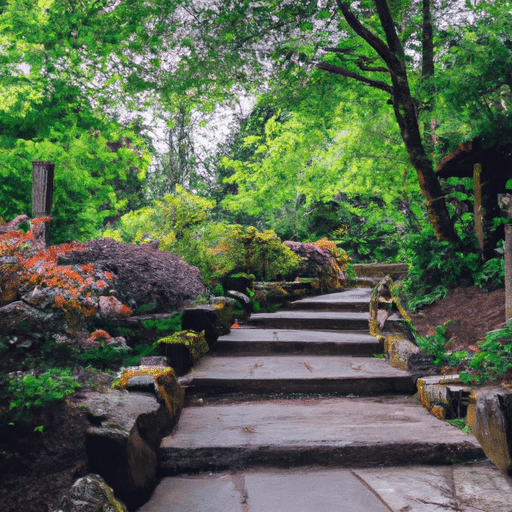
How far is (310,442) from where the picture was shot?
2613 millimetres

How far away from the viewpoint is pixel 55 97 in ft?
24.4

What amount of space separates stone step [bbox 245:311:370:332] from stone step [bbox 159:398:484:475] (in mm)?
2885

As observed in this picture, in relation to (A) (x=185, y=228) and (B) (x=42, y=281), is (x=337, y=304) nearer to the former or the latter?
(A) (x=185, y=228)

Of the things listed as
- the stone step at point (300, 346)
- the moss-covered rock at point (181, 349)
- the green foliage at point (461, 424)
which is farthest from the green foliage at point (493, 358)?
the moss-covered rock at point (181, 349)

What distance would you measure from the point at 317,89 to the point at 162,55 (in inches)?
98.0

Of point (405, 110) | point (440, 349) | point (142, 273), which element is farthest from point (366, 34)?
point (142, 273)

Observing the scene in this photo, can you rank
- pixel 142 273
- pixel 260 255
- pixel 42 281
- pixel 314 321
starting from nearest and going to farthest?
pixel 42 281 < pixel 142 273 < pixel 314 321 < pixel 260 255

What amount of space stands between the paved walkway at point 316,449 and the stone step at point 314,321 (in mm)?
1817

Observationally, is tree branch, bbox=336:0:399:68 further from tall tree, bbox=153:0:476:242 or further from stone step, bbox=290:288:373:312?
stone step, bbox=290:288:373:312

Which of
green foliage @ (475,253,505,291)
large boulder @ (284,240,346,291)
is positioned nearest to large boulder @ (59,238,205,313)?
green foliage @ (475,253,505,291)

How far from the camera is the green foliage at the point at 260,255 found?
757 cm

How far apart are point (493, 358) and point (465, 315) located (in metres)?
1.92

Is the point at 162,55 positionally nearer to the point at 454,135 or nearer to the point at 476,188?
the point at 454,135

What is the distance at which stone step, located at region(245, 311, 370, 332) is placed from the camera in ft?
19.9
